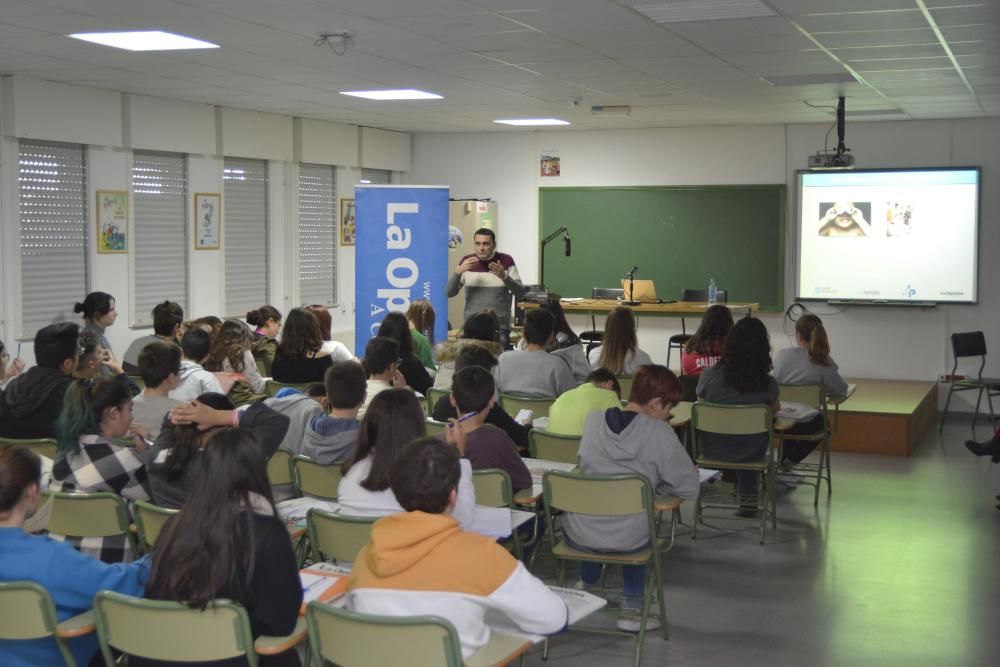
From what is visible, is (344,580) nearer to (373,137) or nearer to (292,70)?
(292,70)

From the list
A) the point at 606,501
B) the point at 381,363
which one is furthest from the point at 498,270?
the point at 606,501

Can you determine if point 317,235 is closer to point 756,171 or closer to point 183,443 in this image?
point 756,171

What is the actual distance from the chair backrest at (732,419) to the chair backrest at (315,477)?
2635mm

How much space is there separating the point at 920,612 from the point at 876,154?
780 cm

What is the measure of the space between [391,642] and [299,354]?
14.8ft

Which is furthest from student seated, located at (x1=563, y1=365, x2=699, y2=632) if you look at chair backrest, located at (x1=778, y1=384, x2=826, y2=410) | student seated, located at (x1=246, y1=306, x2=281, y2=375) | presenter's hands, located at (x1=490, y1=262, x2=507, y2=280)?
presenter's hands, located at (x1=490, y1=262, x2=507, y2=280)

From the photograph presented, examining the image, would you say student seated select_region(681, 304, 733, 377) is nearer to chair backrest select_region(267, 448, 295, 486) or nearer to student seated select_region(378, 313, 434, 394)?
student seated select_region(378, 313, 434, 394)

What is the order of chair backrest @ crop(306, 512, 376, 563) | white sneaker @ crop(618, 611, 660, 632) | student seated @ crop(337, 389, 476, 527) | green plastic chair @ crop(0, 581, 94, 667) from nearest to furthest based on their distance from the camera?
green plastic chair @ crop(0, 581, 94, 667), chair backrest @ crop(306, 512, 376, 563), student seated @ crop(337, 389, 476, 527), white sneaker @ crop(618, 611, 660, 632)

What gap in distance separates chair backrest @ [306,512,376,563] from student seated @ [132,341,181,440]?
1565mm

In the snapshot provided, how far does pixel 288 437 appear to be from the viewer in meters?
5.34

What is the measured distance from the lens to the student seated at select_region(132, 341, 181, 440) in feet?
17.1

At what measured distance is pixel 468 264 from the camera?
10.3 metres

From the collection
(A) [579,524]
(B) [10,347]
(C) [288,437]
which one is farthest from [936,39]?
(B) [10,347]

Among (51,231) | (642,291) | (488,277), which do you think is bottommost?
(642,291)
